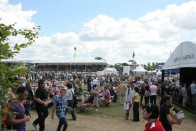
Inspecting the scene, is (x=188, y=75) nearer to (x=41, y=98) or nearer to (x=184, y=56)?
(x=184, y=56)

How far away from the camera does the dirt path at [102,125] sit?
11.4 m

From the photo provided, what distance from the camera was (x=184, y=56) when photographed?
1791cm

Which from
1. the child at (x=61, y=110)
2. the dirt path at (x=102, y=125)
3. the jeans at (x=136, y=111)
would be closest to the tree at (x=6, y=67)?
the child at (x=61, y=110)

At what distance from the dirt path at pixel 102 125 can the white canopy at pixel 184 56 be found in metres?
3.84

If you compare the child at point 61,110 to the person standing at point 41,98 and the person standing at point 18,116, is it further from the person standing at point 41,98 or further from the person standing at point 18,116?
→ the person standing at point 18,116

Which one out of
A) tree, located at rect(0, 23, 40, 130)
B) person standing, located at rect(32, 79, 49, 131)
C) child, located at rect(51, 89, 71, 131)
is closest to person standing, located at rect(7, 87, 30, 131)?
tree, located at rect(0, 23, 40, 130)

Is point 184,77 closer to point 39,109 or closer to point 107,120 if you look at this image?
point 107,120

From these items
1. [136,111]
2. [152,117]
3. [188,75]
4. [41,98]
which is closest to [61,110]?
[41,98]

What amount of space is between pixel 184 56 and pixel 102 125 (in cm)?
813

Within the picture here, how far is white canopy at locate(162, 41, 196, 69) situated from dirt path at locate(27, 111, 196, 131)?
151 inches

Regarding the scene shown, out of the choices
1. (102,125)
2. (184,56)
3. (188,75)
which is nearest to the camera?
(102,125)

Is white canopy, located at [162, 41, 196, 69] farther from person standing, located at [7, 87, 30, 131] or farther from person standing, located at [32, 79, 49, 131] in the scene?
person standing, located at [7, 87, 30, 131]

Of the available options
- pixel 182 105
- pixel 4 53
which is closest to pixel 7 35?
pixel 4 53

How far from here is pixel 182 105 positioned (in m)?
19.2
